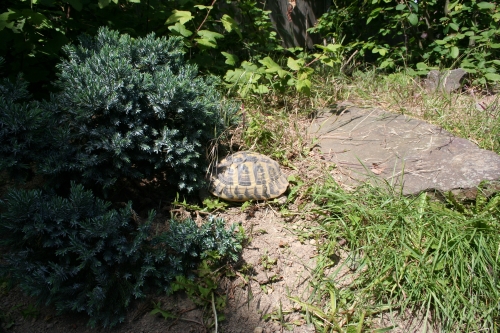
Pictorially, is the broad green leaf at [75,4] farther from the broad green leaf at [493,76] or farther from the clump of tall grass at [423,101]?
the broad green leaf at [493,76]

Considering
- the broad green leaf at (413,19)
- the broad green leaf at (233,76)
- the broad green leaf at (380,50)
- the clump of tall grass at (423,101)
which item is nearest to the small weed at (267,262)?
the broad green leaf at (233,76)

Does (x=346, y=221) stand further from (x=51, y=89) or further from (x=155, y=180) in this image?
(x=51, y=89)

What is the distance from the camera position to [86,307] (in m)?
2.46

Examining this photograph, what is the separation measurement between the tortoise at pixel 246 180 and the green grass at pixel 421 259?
0.56m

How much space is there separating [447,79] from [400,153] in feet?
7.28

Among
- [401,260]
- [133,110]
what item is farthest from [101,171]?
[401,260]

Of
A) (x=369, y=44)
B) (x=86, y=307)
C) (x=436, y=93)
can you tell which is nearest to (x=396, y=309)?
(x=86, y=307)

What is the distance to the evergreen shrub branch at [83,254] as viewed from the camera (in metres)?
2.46

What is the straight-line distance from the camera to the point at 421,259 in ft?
9.01

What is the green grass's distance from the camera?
2629 millimetres

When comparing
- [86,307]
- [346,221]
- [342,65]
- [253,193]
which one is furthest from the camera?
[342,65]

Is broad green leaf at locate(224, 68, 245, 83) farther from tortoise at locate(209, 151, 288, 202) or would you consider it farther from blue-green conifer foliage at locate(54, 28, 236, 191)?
tortoise at locate(209, 151, 288, 202)

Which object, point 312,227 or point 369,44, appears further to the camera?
point 369,44

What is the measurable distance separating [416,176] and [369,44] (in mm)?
2780
